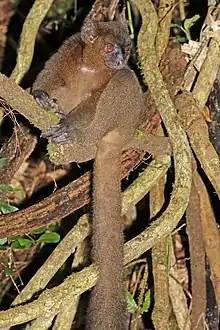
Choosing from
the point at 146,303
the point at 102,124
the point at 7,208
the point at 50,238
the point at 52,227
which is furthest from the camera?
the point at 52,227

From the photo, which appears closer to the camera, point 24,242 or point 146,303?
point 24,242

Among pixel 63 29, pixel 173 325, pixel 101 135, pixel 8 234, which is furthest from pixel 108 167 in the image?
pixel 63 29


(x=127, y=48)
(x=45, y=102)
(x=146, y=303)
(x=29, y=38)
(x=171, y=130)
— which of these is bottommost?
(x=146, y=303)

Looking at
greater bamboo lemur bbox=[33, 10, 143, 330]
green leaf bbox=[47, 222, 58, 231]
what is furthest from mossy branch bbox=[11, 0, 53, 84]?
green leaf bbox=[47, 222, 58, 231]

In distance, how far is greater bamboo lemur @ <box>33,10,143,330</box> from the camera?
237 centimetres

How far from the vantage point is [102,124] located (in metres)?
2.53

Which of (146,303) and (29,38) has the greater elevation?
(29,38)

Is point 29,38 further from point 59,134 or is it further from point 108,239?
point 108,239

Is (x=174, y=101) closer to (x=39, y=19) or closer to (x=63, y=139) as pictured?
(x=63, y=139)

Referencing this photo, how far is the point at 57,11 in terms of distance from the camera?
14.8 feet

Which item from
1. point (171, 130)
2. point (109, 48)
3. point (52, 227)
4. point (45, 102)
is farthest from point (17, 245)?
point (109, 48)

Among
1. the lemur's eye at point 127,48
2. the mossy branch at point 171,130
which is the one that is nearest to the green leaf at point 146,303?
the mossy branch at point 171,130

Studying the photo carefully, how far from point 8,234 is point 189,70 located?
1086mm

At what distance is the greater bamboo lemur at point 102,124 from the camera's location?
2.37 m
